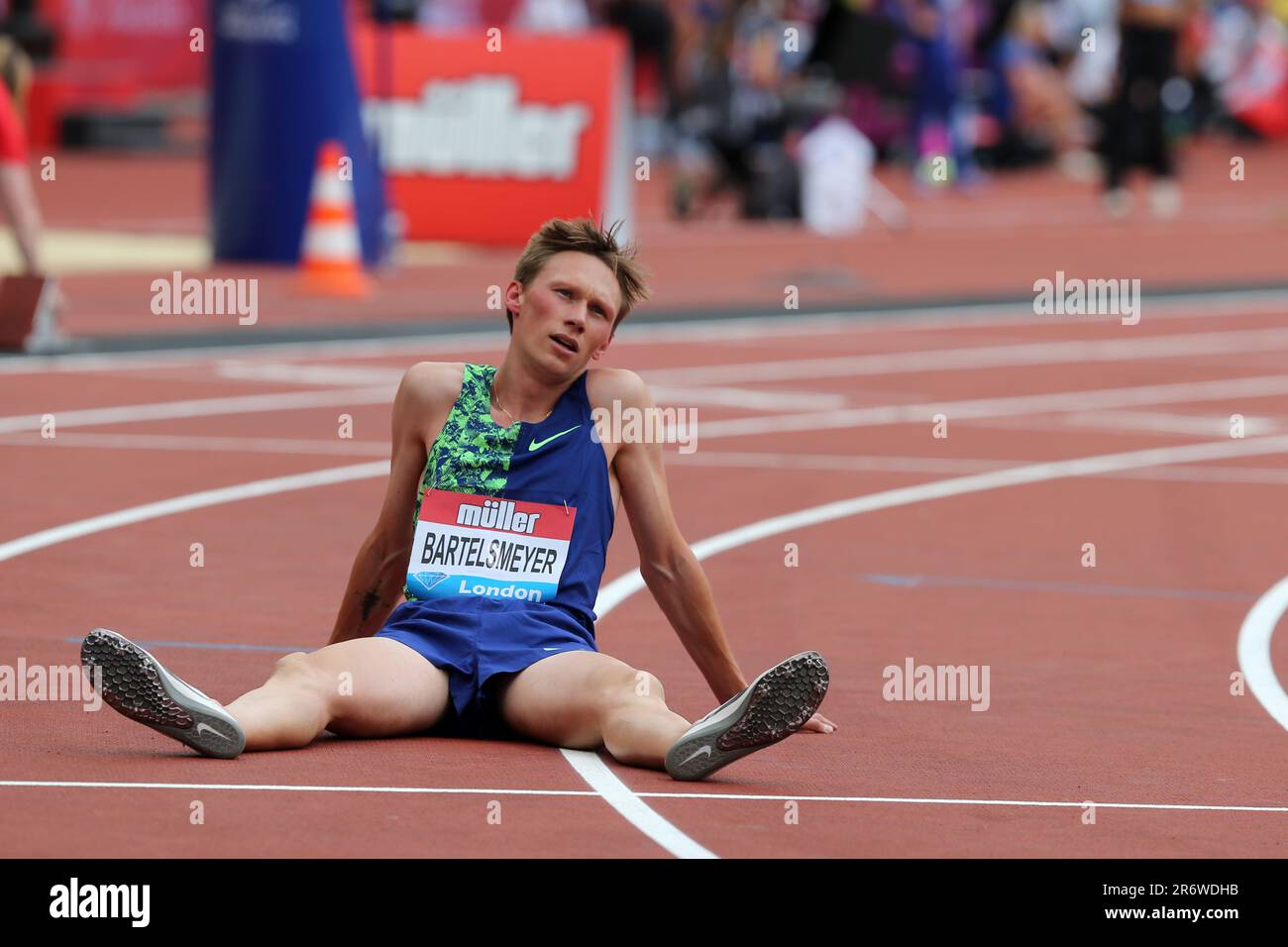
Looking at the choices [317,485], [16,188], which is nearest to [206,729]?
[317,485]

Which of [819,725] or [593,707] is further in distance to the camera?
[819,725]

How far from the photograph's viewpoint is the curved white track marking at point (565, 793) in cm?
660

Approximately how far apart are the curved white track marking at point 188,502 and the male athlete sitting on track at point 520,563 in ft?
10.7

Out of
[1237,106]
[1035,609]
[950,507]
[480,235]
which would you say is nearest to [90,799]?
[1035,609]

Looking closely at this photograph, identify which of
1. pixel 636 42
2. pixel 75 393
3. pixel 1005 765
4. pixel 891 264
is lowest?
pixel 1005 765

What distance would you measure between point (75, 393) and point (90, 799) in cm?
887

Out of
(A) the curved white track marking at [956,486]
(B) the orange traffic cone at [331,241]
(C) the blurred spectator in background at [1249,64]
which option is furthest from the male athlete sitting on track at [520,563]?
(C) the blurred spectator in background at [1249,64]

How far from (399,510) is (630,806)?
123 centimetres

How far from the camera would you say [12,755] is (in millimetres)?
6934

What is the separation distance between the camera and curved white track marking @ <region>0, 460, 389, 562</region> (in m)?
10.5

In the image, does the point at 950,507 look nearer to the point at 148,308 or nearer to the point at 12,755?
the point at 12,755

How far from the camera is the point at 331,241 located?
66.5ft

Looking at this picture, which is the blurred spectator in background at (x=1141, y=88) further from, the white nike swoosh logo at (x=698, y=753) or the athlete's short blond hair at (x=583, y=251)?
the white nike swoosh logo at (x=698, y=753)

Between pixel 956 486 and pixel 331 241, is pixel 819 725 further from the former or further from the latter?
pixel 331 241
